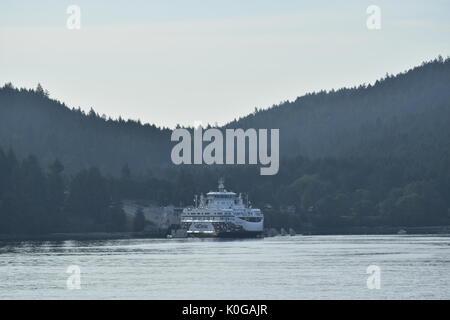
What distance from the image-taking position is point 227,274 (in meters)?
104

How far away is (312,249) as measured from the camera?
15638 centimetres

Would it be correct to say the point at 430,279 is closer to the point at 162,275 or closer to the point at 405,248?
the point at 162,275

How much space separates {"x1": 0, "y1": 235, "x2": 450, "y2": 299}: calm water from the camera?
287ft

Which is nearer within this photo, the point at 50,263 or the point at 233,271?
the point at 233,271

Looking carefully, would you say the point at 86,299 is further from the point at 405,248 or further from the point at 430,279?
the point at 405,248

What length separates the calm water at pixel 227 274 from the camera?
287 feet
